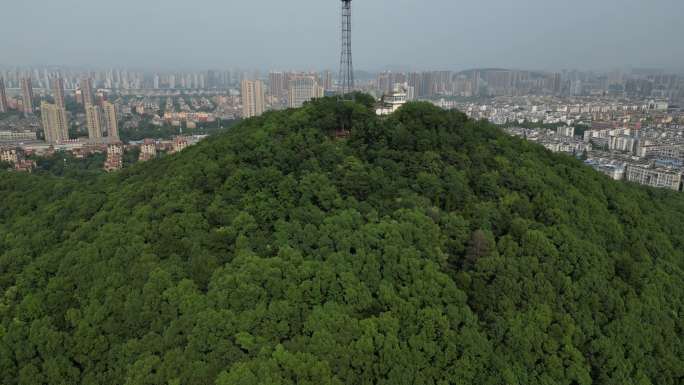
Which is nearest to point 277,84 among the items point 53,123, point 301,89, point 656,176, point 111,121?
point 301,89

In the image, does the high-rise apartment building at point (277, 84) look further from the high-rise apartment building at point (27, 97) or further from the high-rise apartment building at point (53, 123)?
the high-rise apartment building at point (27, 97)

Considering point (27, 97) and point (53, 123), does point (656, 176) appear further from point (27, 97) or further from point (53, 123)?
point (27, 97)

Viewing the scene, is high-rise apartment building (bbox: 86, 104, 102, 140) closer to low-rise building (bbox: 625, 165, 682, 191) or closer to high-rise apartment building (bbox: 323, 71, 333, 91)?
high-rise apartment building (bbox: 323, 71, 333, 91)

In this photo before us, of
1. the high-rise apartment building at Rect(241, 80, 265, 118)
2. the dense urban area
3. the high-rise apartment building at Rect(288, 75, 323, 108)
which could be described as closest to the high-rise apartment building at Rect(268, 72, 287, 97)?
the dense urban area

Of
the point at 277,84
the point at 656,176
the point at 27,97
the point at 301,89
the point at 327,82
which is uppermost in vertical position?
the point at 327,82

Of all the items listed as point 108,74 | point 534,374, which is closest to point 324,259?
point 534,374

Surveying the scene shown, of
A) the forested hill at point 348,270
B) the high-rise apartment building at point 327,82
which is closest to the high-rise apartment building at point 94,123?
the high-rise apartment building at point 327,82
